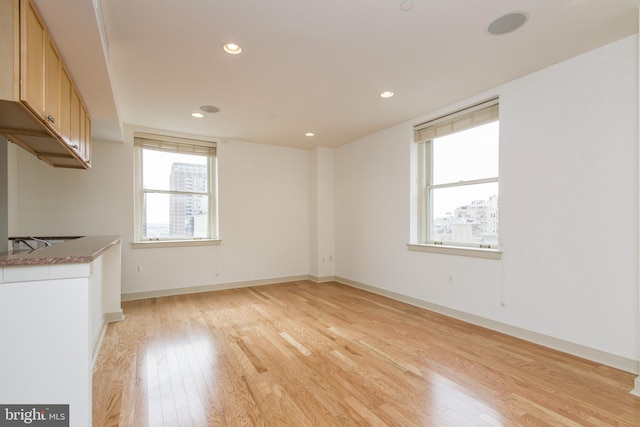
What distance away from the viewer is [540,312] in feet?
9.50

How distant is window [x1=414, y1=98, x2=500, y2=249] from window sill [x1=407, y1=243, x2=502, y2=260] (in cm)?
13

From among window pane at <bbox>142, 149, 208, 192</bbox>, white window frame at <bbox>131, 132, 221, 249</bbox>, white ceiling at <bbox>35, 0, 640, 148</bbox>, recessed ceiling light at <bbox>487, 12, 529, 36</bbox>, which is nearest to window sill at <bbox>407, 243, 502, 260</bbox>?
white ceiling at <bbox>35, 0, 640, 148</bbox>

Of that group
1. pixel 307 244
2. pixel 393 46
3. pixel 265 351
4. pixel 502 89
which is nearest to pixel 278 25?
pixel 393 46

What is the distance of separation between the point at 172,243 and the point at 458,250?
13.6 ft

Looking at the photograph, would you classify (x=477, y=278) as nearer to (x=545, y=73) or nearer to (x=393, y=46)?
(x=545, y=73)

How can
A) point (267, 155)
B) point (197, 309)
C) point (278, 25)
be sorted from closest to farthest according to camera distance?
1. point (278, 25)
2. point (197, 309)
3. point (267, 155)

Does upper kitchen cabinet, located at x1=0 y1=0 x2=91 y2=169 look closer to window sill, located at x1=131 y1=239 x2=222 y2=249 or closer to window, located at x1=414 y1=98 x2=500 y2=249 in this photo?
window sill, located at x1=131 y1=239 x2=222 y2=249

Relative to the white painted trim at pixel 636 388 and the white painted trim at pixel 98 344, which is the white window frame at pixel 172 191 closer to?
the white painted trim at pixel 98 344

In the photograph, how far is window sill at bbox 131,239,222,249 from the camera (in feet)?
15.1

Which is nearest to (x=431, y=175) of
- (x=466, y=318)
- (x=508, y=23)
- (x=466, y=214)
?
(x=466, y=214)

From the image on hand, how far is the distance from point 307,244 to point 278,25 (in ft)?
14.3

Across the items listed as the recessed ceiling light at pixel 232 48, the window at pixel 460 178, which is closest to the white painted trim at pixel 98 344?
the recessed ceiling light at pixel 232 48

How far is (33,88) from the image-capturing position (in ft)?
5.45

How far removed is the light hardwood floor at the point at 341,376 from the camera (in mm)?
1841
